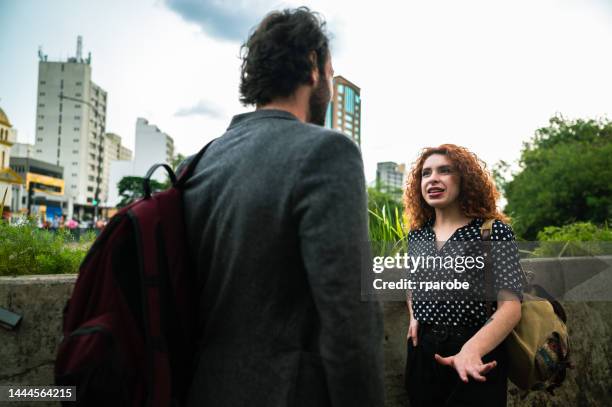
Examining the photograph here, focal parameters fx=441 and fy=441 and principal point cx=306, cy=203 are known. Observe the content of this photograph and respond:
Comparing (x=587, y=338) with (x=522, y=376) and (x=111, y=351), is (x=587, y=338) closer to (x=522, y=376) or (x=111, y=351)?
(x=522, y=376)

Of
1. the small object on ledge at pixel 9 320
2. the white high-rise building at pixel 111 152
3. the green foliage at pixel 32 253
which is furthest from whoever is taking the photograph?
the white high-rise building at pixel 111 152

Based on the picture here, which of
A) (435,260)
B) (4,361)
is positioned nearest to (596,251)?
(435,260)

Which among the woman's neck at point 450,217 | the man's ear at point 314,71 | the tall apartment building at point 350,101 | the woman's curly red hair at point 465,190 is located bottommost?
the woman's neck at point 450,217

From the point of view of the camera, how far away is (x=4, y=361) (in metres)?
2.24

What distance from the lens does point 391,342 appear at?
2801 mm

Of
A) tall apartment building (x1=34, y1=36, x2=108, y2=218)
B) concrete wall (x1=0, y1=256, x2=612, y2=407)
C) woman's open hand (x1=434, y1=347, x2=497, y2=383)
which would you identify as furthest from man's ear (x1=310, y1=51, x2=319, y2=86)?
tall apartment building (x1=34, y1=36, x2=108, y2=218)

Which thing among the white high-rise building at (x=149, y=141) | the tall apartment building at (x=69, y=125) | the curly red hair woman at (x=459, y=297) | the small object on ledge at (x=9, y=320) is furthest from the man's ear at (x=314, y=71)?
the tall apartment building at (x=69, y=125)

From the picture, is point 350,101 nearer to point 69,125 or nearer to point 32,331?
point 32,331

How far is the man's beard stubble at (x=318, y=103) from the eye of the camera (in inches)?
55.7

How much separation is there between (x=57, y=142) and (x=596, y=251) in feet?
375

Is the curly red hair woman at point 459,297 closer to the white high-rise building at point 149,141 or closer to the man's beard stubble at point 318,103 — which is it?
the man's beard stubble at point 318,103

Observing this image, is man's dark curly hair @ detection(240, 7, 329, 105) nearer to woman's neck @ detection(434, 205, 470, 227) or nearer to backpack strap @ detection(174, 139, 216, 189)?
backpack strap @ detection(174, 139, 216, 189)

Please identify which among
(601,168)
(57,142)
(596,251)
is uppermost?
(57,142)

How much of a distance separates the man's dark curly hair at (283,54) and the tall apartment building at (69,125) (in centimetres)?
10581
